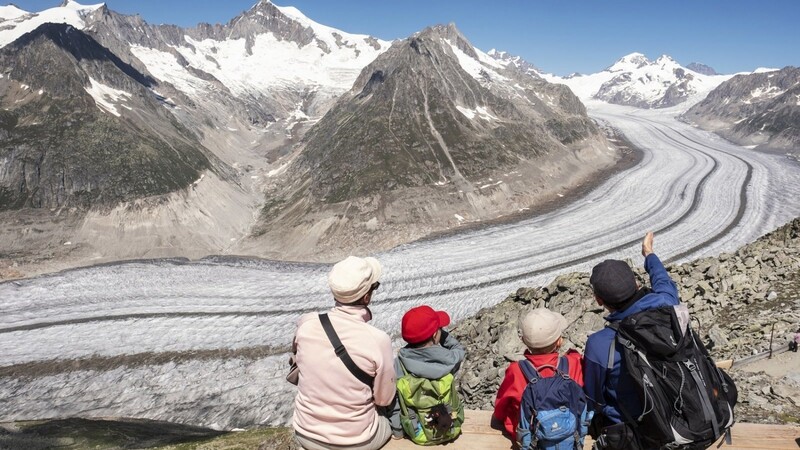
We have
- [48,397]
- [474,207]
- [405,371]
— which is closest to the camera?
[405,371]

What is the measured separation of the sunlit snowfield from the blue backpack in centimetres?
2391

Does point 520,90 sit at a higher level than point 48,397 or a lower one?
higher

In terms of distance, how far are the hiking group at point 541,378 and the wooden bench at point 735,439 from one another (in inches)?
6.1

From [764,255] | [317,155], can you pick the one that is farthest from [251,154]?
[764,255]

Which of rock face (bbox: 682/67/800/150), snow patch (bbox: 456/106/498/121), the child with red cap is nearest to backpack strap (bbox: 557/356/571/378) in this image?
the child with red cap

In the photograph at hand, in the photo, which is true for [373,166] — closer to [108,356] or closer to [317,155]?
Result: [317,155]

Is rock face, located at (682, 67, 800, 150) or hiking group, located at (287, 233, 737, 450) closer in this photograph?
hiking group, located at (287, 233, 737, 450)

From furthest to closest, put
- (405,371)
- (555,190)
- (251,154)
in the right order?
1. (251,154)
2. (555,190)
3. (405,371)

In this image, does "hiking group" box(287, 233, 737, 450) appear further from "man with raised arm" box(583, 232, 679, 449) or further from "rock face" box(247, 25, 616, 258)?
"rock face" box(247, 25, 616, 258)

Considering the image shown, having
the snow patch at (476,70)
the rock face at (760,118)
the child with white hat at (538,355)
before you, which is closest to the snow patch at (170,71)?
the snow patch at (476,70)

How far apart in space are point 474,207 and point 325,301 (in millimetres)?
28505

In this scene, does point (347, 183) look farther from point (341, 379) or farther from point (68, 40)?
point (68, 40)

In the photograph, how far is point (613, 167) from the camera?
298 feet

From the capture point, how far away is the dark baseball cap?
589 cm
